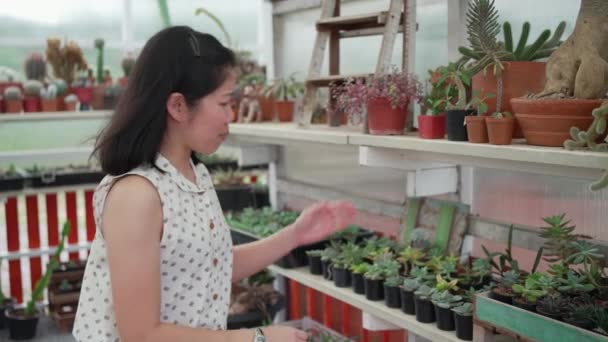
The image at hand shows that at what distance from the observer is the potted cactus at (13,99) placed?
3.66 m

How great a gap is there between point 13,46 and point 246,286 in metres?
2.16

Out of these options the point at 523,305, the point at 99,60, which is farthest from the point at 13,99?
the point at 523,305

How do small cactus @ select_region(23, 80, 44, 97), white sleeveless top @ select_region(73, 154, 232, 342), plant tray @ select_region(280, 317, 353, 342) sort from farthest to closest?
small cactus @ select_region(23, 80, 44, 97)
plant tray @ select_region(280, 317, 353, 342)
white sleeveless top @ select_region(73, 154, 232, 342)

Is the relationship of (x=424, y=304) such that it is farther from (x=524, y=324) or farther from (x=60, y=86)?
(x=60, y=86)

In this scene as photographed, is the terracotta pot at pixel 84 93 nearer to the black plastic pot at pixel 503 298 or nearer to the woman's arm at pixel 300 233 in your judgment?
the woman's arm at pixel 300 233

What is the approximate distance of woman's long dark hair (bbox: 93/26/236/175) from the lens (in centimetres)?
150

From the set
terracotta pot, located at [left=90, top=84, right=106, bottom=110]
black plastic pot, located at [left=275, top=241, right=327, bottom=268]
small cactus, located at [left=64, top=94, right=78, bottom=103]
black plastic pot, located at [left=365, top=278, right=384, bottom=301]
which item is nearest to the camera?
black plastic pot, located at [left=365, top=278, right=384, bottom=301]

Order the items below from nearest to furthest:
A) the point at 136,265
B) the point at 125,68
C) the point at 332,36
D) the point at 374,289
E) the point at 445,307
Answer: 1. the point at 136,265
2. the point at 445,307
3. the point at 374,289
4. the point at 332,36
5. the point at 125,68

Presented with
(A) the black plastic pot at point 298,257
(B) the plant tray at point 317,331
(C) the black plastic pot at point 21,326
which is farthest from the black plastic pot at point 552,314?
(C) the black plastic pot at point 21,326

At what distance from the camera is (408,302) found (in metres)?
1.95

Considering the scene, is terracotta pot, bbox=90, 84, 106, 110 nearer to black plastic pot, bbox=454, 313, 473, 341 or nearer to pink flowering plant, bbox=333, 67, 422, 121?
pink flowering plant, bbox=333, 67, 422, 121

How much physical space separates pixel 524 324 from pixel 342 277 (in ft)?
2.54

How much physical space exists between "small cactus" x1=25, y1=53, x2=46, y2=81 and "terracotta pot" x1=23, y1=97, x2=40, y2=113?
0.19 m

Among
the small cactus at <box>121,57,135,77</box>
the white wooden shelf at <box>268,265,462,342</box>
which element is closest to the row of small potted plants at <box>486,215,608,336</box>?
the white wooden shelf at <box>268,265,462,342</box>
